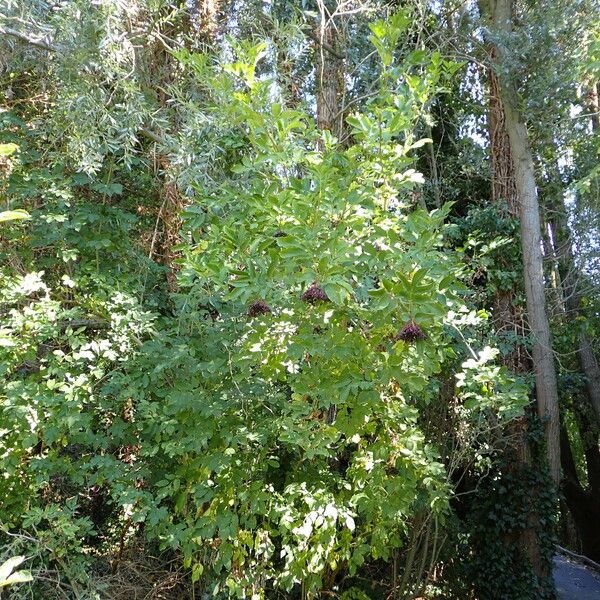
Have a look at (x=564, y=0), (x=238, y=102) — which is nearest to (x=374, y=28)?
(x=238, y=102)

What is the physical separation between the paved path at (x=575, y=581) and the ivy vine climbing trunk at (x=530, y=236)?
49.7 inches

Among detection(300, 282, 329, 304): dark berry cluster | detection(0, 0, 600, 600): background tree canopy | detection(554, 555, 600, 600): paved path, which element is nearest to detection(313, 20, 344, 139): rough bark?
detection(0, 0, 600, 600): background tree canopy

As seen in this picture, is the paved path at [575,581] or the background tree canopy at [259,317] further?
the paved path at [575,581]

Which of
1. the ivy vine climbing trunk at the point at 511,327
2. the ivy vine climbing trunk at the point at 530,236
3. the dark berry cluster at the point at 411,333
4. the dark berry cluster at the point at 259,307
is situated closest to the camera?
the dark berry cluster at the point at 411,333

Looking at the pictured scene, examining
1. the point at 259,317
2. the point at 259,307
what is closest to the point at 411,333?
the point at 259,307

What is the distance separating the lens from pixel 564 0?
17.7ft

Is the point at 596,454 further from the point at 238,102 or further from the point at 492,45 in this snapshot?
the point at 238,102

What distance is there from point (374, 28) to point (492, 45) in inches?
159

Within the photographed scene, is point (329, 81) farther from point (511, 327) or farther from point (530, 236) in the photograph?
point (511, 327)

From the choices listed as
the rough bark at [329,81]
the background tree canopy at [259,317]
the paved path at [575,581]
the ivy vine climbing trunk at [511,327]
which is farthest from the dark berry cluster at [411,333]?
the paved path at [575,581]

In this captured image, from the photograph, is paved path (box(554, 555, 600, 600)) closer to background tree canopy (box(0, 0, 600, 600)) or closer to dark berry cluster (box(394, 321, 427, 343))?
background tree canopy (box(0, 0, 600, 600))

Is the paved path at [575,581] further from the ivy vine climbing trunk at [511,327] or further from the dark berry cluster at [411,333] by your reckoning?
the dark berry cluster at [411,333]

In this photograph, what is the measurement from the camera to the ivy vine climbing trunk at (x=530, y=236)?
574cm

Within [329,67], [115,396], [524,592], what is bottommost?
[524,592]
